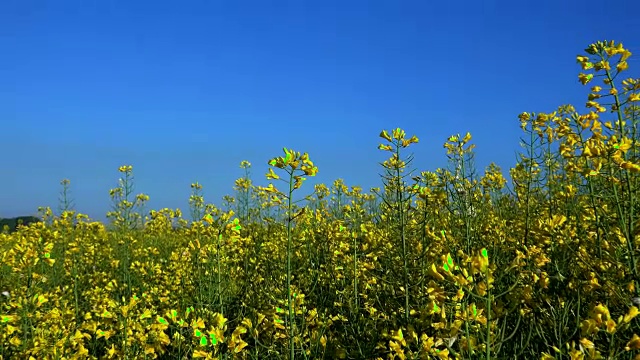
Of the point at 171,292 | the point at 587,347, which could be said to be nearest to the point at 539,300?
the point at 587,347

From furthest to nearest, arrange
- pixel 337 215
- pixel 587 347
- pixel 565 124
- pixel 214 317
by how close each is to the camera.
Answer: pixel 337 215 < pixel 565 124 < pixel 214 317 < pixel 587 347

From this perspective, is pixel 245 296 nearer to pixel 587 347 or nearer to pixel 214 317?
pixel 214 317

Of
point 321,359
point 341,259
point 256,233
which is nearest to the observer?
point 321,359

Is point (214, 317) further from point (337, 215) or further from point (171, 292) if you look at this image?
point (337, 215)

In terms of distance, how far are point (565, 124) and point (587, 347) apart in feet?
8.19

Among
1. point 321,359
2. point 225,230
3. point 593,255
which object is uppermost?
point 225,230

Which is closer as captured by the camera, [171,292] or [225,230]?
[225,230]

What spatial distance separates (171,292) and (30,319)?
2.27m

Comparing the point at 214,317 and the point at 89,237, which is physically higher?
the point at 89,237

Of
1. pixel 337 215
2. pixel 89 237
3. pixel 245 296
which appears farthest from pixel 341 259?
pixel 89 237

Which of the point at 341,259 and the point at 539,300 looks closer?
the point at 539,300

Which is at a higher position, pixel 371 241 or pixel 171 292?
pixel 371 241

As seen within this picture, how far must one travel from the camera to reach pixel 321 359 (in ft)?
11.0

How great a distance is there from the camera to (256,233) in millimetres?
8250
